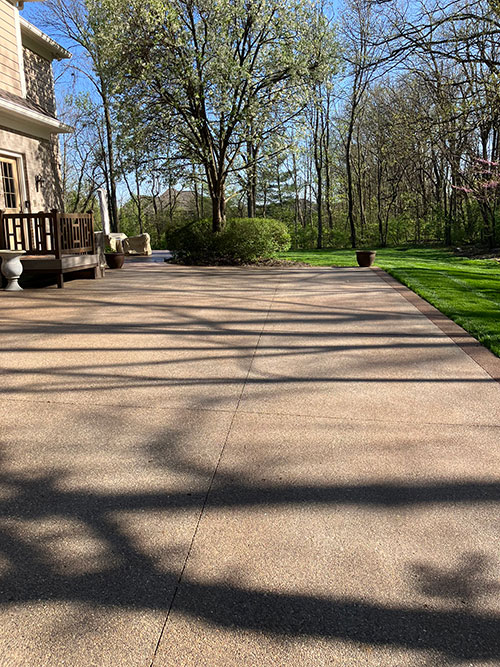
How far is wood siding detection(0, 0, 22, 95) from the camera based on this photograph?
10.5 metres

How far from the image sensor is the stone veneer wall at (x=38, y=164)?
11.2 metres

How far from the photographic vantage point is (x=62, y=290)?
9.20m

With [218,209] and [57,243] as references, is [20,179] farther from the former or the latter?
[218,209]

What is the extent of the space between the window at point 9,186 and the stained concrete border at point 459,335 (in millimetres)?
8305

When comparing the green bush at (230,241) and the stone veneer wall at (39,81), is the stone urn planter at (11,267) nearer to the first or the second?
the stone veneer wall at (39,81)

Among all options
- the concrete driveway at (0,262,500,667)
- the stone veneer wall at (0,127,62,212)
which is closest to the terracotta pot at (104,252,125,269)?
the stone veneer wall at (0,127,62,212)

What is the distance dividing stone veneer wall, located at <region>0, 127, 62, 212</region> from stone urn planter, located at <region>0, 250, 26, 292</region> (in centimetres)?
330

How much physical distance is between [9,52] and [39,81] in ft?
8.08

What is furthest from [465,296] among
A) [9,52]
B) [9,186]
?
[9,52]

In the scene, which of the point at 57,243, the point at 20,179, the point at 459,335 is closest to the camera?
the point at 459,335

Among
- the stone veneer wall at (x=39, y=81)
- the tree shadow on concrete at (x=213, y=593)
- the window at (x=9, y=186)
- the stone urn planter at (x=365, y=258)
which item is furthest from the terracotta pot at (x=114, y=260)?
the tree shadow on concrete at (x=213, y=593)

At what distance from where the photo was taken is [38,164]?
1225 cm

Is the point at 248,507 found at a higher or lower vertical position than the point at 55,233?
lower

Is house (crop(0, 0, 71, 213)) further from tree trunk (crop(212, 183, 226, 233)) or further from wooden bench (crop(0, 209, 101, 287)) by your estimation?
tree trunk (crop(212, 183, 226, 233))
